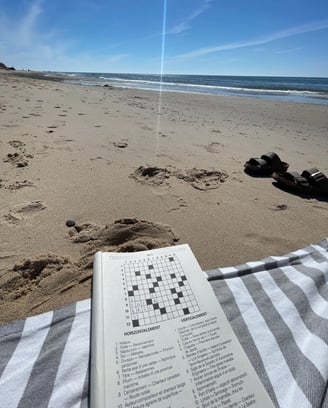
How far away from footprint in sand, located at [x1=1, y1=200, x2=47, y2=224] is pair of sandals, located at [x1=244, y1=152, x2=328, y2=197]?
1.59 m

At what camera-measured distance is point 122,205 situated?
59.1 inches

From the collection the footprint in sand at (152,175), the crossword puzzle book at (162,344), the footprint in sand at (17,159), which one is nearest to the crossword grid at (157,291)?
the crossword puzzle book at (162,344)

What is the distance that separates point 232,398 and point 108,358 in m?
0.31

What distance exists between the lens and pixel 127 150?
2416 millimetres

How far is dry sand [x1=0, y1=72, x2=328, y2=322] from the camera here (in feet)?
3.38

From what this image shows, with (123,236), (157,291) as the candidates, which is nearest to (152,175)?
(123,236)

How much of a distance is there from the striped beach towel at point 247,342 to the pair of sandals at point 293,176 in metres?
0.95

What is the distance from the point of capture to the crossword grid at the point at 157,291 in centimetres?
79

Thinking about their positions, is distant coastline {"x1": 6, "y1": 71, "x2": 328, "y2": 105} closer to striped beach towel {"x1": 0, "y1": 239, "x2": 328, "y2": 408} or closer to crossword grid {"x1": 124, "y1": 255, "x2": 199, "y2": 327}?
striped beach towel {"x1": 0, "y1": 239, "x2": 328, "y2": 408}

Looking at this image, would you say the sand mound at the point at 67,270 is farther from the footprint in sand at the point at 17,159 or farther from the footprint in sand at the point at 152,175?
the footprint in sand at the point at 17,159

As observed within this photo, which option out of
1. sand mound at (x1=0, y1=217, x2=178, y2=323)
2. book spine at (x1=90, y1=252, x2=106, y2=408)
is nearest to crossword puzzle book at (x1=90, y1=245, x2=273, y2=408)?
book spine at (x1=90, y1=252, x2=106, y2=408)

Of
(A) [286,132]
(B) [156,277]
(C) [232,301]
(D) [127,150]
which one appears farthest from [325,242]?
(A) [286,132]

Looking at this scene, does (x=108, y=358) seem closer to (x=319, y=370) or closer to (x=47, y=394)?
(x=47, y=394)

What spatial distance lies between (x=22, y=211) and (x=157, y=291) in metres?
0.90
